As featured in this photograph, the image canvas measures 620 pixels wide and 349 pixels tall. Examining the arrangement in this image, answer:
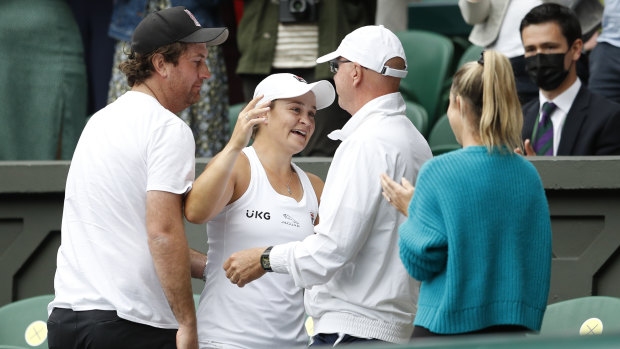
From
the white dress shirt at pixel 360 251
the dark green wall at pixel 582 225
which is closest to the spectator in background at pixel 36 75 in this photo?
the dark green wall at pixel 582 225

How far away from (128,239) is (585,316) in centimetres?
178

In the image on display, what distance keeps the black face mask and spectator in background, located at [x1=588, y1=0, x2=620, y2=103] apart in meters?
0.59

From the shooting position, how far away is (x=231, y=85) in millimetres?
7301

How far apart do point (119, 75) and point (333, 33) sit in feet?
4.50

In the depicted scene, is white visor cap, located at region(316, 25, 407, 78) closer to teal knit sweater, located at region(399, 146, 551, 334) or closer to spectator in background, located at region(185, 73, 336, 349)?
spectator in background, located at region(185, 73, 336, 349)

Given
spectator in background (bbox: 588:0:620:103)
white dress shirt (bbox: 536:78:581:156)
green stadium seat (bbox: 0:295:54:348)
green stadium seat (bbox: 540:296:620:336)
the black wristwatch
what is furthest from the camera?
spectator in background (bbox: 588:0:620:103)

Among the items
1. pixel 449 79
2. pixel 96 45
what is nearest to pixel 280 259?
pixel 449 79

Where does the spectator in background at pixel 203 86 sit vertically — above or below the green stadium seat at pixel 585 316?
above

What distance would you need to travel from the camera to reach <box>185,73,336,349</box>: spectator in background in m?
2.88

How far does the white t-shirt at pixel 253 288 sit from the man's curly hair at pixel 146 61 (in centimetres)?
45

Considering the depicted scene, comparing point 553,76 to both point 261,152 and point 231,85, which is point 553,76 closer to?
point 261,152

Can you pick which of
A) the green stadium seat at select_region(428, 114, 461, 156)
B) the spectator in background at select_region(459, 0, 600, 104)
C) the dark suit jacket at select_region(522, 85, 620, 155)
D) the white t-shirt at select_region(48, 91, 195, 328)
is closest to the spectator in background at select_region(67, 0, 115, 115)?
the green stadium seat at select_region(428, 114, 461, 156)

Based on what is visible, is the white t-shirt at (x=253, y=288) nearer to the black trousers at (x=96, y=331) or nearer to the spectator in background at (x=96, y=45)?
the black trousers at (x=96, y=331)

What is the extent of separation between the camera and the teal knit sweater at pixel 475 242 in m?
2.48
